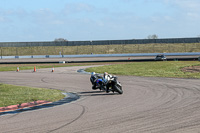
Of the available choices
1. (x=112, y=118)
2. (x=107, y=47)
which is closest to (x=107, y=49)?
(x=107, y=47)

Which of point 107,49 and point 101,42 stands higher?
point 101,42

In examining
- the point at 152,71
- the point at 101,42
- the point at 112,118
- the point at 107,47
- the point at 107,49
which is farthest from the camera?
the point at 101,42

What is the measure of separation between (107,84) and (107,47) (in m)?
81.7

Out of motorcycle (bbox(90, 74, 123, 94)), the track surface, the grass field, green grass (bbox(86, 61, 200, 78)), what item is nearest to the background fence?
the grass field

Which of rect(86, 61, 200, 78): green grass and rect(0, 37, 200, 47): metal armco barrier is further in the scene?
rect(0, 37, 200, 47): metal armco barrier

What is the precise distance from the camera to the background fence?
90.7 meters

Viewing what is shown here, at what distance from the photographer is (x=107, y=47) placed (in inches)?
3922

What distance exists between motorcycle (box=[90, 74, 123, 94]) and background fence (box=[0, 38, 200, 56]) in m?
67.6

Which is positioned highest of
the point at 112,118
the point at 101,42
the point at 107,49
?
the point at 101,42

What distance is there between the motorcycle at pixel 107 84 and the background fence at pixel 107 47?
67.6 m

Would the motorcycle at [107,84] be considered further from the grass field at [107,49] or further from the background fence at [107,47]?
the grass field at [107,49]

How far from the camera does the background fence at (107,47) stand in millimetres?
90681

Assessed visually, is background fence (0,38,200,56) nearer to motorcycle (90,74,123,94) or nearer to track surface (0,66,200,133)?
motorcycle (90,74,123,94)

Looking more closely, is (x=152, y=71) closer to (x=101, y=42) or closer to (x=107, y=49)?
(x=107, y=49)
